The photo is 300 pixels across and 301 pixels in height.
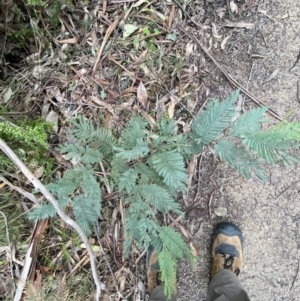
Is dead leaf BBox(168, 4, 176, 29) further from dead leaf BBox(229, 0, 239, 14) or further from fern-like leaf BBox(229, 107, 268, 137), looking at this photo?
fern-like leaf BBox(229, 107, 268, 137)

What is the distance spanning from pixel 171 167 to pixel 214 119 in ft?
0.84

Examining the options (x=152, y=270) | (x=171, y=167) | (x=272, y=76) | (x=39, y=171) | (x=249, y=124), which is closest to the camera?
(x=249, y=124)

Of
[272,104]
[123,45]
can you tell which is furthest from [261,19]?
[123,45]

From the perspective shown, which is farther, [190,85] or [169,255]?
[190,85]

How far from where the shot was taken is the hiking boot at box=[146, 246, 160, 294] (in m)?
2.35

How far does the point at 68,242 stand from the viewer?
226 cm

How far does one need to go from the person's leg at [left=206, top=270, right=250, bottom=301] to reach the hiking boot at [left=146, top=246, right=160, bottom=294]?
32cm

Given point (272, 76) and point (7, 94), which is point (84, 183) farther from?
point (272, 76)

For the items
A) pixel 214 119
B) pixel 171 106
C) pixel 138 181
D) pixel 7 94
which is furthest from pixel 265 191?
pixel 7 94

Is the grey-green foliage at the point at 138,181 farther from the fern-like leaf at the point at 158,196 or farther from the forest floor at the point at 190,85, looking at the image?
the forest floor at the point at 190,85

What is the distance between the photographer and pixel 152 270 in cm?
236

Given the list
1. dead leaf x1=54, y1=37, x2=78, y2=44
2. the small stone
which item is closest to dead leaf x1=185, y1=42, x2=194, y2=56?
dead leaf x1=54, y1=37, x2=78, y2=44

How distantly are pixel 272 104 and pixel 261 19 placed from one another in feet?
1.73

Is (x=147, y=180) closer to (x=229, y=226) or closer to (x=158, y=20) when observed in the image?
(x=229, y=226)
